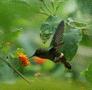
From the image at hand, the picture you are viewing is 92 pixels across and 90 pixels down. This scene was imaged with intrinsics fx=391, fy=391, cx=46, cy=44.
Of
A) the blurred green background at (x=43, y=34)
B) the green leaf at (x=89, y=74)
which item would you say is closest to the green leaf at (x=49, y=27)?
the blurred green background at (x=43, y=34)

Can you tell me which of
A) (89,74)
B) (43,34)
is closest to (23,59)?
(43,34)

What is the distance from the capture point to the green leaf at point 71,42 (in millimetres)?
1374

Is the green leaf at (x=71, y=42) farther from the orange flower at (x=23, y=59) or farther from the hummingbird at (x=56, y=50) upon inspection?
the orange flower at (x=23, y=59)

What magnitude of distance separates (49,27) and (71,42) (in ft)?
0.31

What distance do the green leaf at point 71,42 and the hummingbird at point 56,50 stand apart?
0.8 inches

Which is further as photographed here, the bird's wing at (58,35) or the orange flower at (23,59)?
the orange flower at (23,59)

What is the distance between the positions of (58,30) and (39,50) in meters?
0.11

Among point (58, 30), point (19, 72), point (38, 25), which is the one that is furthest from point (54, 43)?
point (38, 25)

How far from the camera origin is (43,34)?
1403mm

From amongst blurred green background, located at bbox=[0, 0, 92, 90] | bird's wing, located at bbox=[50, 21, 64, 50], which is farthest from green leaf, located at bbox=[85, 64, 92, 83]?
bird's wing, located at bbox=[50, 21, 64, 50]

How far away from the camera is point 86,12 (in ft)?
4.91

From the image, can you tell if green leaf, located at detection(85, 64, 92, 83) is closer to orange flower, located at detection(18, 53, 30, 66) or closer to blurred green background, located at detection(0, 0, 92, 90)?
blurred green background, located at detection(0, 0, 92, 90)

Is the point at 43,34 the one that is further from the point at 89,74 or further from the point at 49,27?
the point at 89,74

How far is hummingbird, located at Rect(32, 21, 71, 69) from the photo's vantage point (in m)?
1.30
